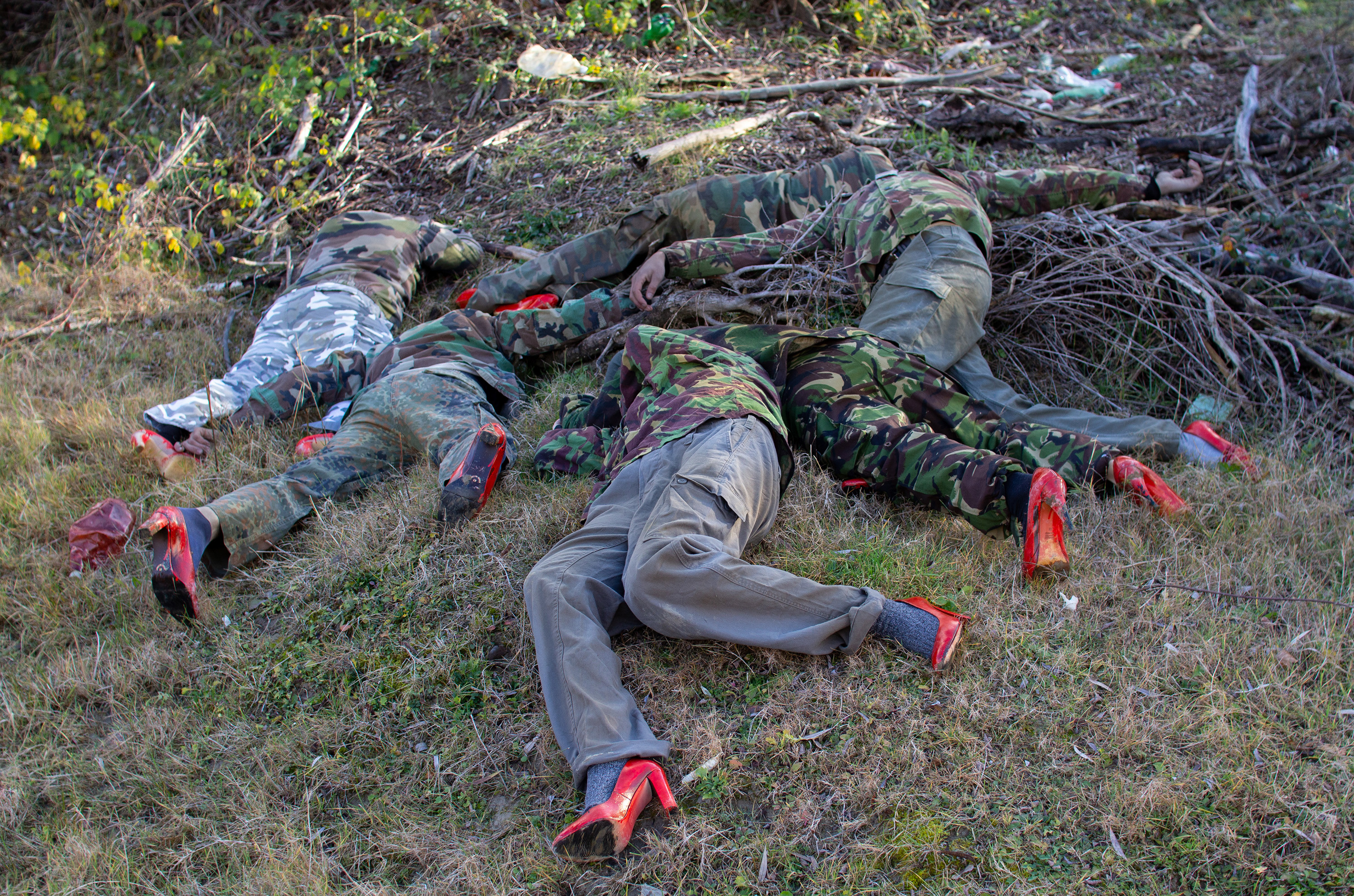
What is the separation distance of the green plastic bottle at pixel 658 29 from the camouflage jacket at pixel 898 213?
2.90 meters

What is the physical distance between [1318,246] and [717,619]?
11.8 feet

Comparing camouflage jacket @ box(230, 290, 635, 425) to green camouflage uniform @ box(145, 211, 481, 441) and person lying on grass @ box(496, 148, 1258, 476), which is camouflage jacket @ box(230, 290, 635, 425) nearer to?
green camouflage uniform @ box(145, 211, 481, 441)

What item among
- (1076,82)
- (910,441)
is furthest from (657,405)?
(1076,82)

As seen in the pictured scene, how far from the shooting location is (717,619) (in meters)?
2.37

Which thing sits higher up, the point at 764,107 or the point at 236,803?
the point at 764,107

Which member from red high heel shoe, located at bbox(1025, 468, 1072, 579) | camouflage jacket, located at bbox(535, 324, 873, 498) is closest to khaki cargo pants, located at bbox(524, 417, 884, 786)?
camouflage jacket, located at bbox(535, 324, 873, 498)

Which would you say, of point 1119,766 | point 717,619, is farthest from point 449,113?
point 1119,766

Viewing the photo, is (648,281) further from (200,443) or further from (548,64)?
(548,64)

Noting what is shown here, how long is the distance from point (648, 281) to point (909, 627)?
2.33 m

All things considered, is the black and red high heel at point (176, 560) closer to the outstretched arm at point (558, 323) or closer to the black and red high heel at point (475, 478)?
the black and red high heel at point (475, 478)

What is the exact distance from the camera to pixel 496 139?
19.9ft

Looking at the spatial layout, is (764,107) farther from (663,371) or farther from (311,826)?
(311,826)

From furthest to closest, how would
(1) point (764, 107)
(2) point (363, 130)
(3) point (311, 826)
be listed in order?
(2) point (363, 130) < (1) point (764, 107) < (3) point (311, 826)

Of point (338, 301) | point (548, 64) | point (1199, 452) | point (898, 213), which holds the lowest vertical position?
point (1199, 452)
